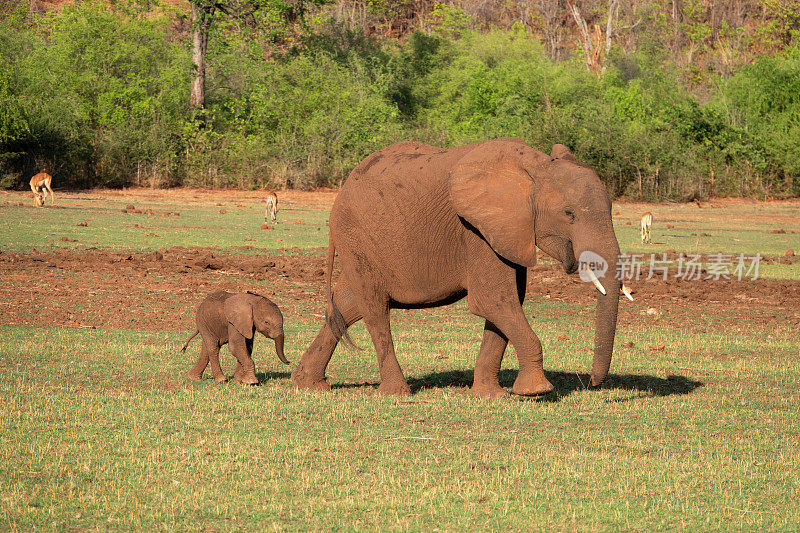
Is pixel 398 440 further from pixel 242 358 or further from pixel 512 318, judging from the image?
pixel 242 358

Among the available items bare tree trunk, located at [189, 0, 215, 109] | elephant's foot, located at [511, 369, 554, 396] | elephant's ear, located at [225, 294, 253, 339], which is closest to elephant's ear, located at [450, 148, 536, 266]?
elephant's foot, located at [511, 369, 554, 396]

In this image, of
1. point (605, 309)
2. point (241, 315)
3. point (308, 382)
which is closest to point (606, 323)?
point (605, 309)

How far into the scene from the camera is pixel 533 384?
9.73m

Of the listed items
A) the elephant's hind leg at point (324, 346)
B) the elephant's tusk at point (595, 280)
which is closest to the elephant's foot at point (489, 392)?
the elephant's hind leg at point (324, 346)

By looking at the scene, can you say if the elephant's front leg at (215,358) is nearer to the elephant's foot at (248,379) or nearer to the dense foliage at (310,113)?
the elephant's foot at (248,379)

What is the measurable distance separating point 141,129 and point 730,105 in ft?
102

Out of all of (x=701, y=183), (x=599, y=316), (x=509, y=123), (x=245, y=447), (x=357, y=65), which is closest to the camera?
(x=245, y=447)

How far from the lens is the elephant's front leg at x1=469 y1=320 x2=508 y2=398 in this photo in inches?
412

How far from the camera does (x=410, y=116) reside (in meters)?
64.2

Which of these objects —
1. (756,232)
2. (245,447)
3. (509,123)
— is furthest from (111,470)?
(509,123)

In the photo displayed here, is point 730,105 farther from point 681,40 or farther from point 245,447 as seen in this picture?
point 245,447

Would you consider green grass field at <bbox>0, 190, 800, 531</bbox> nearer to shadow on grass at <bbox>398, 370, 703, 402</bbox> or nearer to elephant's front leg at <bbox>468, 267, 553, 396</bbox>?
shadow on grass at <bbox>398, 370, 703, 402</bbox>

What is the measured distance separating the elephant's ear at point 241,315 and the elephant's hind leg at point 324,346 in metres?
0.69

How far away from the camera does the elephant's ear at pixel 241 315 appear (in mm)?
10586
